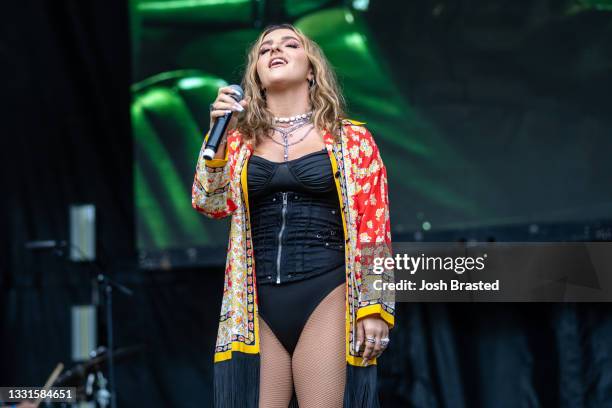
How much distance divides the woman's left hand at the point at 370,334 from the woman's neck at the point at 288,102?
0.72 meters

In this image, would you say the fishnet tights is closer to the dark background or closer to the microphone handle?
the microphone handle

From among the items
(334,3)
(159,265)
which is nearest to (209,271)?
(159,265)

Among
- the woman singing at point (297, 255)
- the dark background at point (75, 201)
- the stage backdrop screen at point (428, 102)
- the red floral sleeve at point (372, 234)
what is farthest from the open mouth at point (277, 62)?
the dark background at point (75, 201)

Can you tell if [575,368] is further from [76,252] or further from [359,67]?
[76,252]

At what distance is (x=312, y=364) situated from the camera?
7.38 feet

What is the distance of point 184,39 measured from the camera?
14.6ft

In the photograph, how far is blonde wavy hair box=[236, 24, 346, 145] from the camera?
8.18 feet

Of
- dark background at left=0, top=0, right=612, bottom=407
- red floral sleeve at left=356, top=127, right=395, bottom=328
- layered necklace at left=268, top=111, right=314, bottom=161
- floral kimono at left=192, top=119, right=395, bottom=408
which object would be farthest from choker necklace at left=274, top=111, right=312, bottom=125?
dark background at left=0, top=0, right=612, bottom=407

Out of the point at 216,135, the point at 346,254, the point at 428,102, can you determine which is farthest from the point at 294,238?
the point at 428,102

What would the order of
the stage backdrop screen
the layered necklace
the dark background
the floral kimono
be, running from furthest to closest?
the dark background
the stage backdrop screen
the layered necklace
the floral kimono

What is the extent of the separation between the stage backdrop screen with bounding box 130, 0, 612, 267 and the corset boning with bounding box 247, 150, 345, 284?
5.77 feet

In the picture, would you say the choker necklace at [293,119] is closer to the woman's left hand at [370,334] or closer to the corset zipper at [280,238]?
the corset zipper at [280,238]

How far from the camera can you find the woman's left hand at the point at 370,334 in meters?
2.23

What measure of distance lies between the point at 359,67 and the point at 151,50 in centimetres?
120
